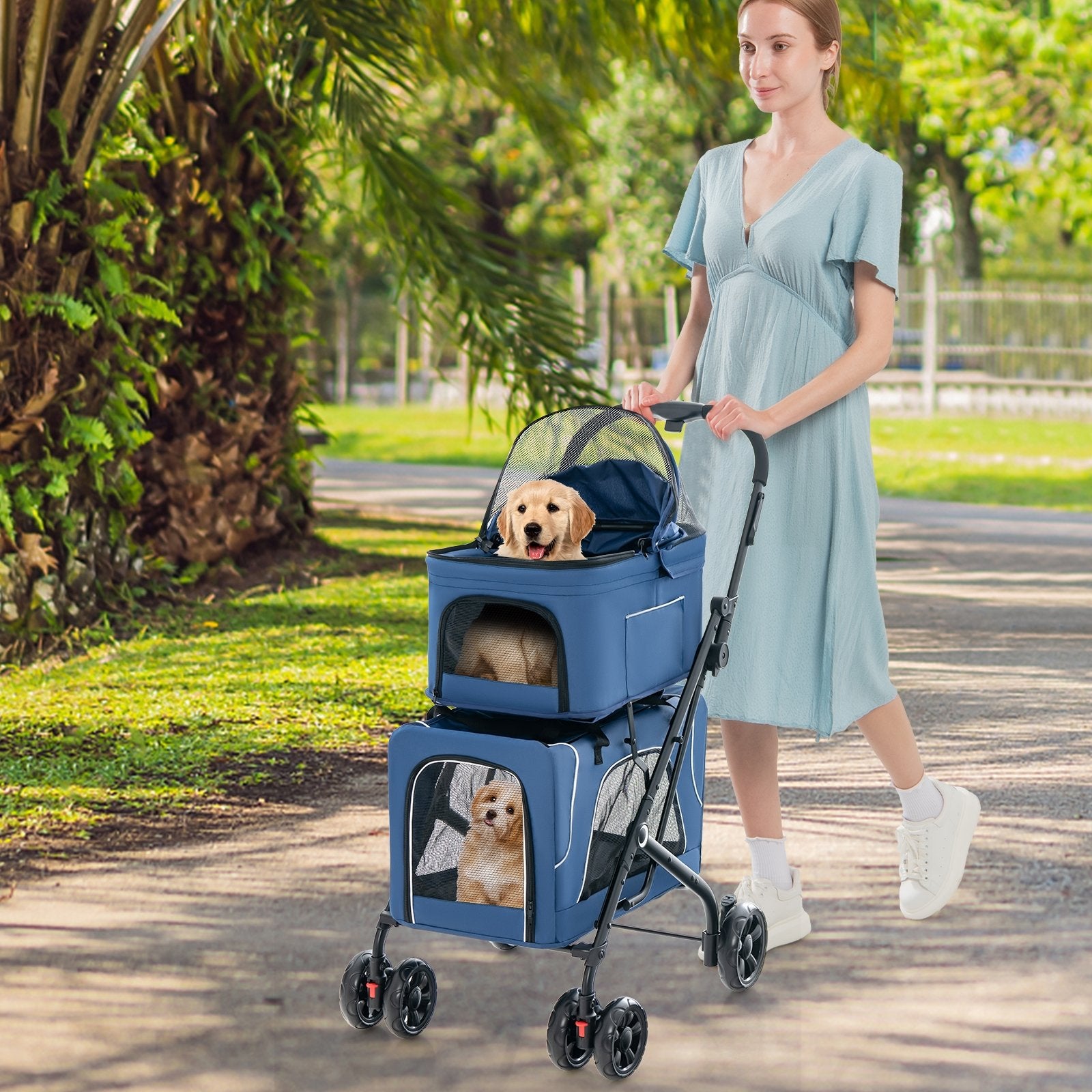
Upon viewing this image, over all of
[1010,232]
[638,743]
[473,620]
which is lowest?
A: [638,743]

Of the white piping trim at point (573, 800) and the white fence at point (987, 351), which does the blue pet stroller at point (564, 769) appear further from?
the white fence at point (987, 351)

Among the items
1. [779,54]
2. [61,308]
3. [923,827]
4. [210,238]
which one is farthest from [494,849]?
[210,238]

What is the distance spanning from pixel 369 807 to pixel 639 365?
71.2 ft

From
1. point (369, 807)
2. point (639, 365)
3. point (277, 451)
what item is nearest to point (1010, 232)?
point (639, 365)

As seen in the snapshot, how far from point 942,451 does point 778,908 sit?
1572cm

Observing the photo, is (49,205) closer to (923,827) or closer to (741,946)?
(923,827)

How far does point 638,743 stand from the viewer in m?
3.60

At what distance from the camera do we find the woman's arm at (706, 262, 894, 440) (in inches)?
144

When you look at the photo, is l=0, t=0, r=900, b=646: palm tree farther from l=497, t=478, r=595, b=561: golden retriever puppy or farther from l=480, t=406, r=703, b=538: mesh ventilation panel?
l=497, t=478, r=595, b=561: golden retriever puppy

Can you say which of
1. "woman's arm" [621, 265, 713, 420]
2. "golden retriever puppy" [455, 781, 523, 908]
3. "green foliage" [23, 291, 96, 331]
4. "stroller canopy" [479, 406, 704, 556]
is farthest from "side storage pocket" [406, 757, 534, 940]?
"green foliage" [23, 291, 96, 331]

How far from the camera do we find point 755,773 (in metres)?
4.10

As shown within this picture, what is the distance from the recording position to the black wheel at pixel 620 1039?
3.26 m

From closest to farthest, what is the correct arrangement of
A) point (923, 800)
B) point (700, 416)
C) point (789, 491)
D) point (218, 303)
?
1. point (700, 416)
2. point (789, 491)
3. point (923, 800)
4. point (218, 303)

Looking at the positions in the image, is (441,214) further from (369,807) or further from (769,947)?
(769,947)
